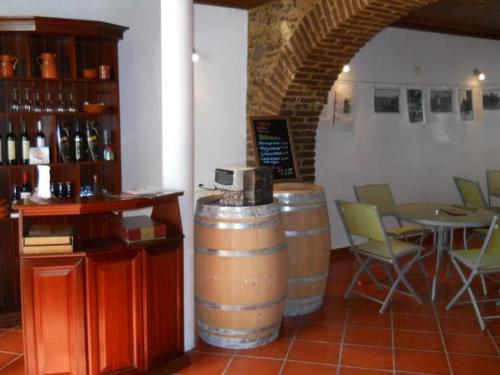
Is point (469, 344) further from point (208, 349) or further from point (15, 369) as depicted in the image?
point (15, 369)

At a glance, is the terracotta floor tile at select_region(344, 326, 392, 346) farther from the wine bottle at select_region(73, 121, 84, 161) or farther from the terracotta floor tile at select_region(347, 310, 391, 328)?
the wine bottle at select_region(73, 121, 84, 161)

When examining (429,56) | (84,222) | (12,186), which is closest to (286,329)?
(84,222)

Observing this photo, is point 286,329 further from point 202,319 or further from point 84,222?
point 84,222

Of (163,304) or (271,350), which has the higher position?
(163,304)

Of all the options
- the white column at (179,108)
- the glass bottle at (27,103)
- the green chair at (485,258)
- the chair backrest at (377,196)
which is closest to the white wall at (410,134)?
the chair backrest at (377,196)

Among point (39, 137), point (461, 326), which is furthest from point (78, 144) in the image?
point (461, 326)

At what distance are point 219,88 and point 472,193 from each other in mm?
2976

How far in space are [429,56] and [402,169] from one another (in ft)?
5.12

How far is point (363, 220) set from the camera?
14.9 ft

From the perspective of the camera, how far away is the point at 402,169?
7.17 metres

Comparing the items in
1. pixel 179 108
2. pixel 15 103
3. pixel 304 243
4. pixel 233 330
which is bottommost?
pixel 233 330

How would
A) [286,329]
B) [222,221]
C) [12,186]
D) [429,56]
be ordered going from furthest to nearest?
[429,56] → [12,186] → [286,329] → [222,221]

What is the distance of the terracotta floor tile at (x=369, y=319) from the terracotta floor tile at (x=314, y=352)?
490 millimetres

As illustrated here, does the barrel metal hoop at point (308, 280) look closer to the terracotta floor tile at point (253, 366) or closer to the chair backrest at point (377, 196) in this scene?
the terracotta floor tile at point (253, 366)
